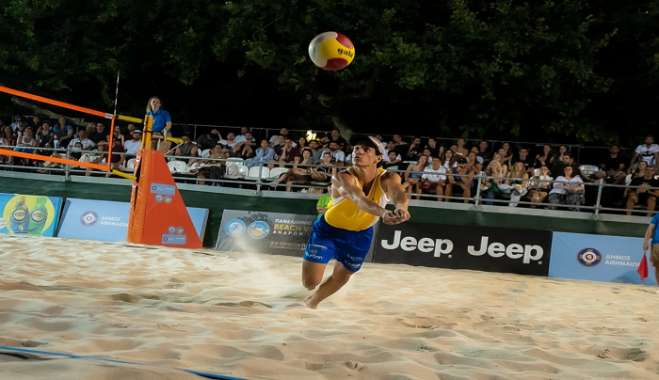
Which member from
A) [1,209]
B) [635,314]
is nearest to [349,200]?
[635,314]

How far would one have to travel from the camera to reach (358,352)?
3504 millimetres

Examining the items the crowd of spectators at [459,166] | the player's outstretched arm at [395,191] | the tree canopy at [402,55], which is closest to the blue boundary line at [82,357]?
the player's outstretched arm at [395,191]

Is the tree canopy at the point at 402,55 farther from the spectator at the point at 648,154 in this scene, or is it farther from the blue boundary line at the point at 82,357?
the blue boundary line at the point at 82,357

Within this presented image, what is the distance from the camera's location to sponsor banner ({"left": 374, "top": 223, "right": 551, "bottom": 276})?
1022 cm

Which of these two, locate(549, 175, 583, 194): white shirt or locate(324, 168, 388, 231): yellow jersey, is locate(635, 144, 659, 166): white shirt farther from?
locate(324, 168, 388, 231): yellow jersey

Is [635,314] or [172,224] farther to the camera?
[172,224]

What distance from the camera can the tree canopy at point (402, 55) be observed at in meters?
13.7

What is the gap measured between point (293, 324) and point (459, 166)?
7303 mm

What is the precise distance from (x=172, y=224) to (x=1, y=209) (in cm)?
405

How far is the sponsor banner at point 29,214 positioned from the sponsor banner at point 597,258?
8263mm

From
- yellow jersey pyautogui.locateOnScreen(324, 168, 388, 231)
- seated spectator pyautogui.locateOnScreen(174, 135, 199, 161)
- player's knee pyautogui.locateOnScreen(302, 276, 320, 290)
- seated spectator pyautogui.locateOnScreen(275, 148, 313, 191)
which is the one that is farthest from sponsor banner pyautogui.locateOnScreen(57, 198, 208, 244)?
yellow jersey pyautogui.locateOnScreen(324, 168, 388, 231)

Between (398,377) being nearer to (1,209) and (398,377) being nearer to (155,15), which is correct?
(1,209)

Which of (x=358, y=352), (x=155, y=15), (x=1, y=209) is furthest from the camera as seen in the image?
(x=155, y=15)

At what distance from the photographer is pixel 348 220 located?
5.13 meters
